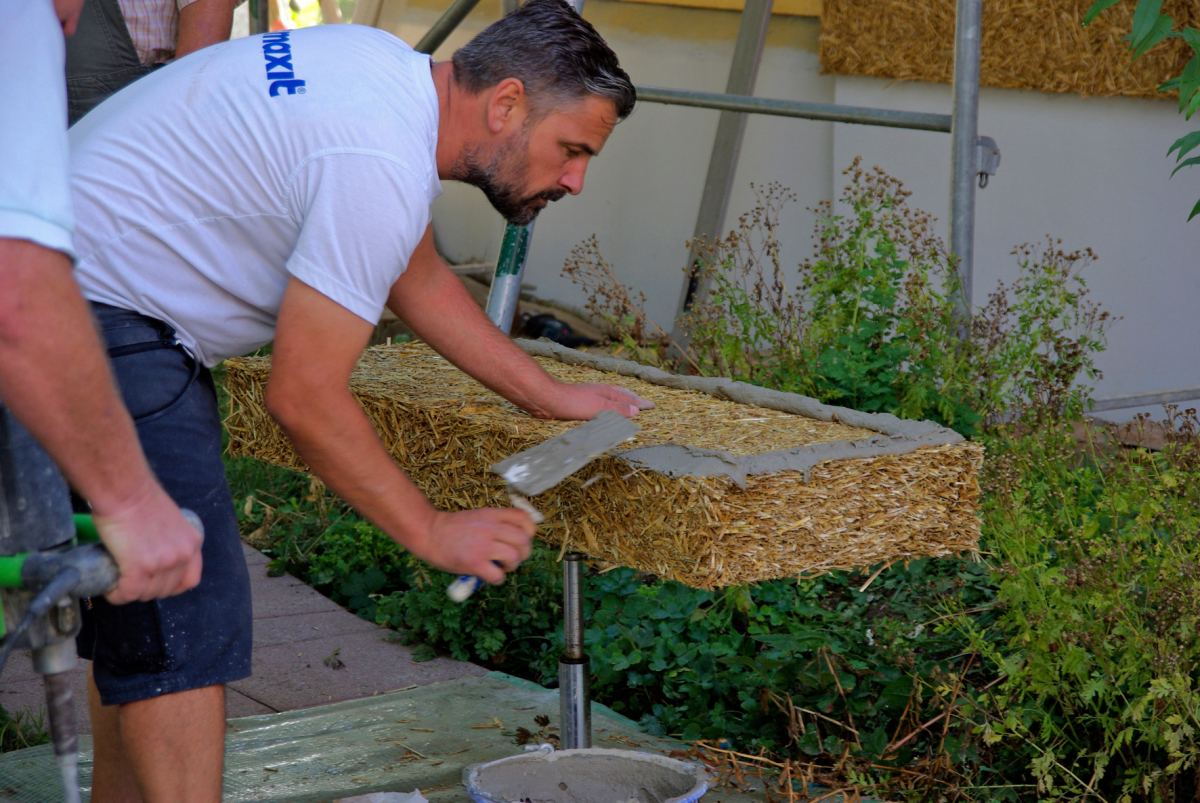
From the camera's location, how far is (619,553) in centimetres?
191

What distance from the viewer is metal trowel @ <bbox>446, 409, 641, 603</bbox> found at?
1661 millimetres

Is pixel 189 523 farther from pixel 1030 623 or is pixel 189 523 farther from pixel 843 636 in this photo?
pixel 843 636

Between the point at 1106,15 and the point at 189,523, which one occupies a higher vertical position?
the point at 1106,15

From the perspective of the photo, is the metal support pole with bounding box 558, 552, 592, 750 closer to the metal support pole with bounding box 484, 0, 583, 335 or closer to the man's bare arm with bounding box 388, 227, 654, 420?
the man's bare arm with bounding box 388, 227, 654, 420

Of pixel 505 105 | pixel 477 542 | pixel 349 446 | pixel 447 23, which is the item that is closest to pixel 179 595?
pixel 349 446

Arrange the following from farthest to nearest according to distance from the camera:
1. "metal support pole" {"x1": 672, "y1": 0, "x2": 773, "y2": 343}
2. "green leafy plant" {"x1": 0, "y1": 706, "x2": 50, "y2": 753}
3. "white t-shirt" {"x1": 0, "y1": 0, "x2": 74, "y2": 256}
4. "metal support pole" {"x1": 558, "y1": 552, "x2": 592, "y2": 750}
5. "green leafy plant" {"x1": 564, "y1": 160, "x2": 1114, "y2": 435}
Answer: "metal support pole" {"x1": 672, "y1": 0, "x2": 773, "y2": 343} < "green leafy plant" {"x1": 564, "y1": 160, "x2": 1114, "y2": 435} < "green leafy plant" {"x1": 0, "y1": 706, "x2": 50, "y2": 753} < "metal support pole" {"x1": 558, "y1": 552, "x2": 592, "y2": 750} < "white t-shirt" {"x1": 0, "y1": 0, "x2": 74, "y2": 256}

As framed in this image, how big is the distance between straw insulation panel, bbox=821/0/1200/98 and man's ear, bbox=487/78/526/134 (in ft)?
10.9

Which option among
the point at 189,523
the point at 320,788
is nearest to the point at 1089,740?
the point at 320,788

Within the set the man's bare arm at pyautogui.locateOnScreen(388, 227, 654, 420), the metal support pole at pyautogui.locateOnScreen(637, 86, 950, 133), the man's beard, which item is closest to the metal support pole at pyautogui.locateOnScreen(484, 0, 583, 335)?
the metal support pole at pyautogui.locateOnScreen(637, 86, 950, 133)

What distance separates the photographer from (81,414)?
3.63 ft

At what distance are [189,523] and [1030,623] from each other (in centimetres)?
178

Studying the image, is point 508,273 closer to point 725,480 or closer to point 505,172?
point 505,172

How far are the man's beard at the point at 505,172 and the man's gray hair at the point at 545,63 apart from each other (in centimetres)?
6

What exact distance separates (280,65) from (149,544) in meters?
0.86
